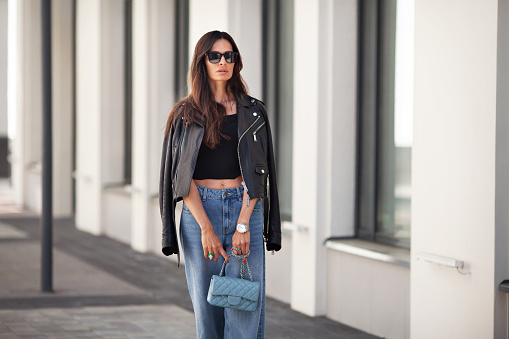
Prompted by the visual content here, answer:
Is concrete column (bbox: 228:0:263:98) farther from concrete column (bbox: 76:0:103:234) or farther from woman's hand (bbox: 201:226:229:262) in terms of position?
concrete column (bbox: 76:0:103:234)

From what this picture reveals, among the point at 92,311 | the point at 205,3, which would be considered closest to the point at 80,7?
the point at 205,3

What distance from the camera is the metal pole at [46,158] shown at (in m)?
8.05

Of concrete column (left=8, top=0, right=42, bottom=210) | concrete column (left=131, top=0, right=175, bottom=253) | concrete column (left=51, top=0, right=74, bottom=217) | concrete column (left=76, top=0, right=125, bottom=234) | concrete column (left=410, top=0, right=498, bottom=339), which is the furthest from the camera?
concrete column (left=8, top=0, right=42, bottom=210)

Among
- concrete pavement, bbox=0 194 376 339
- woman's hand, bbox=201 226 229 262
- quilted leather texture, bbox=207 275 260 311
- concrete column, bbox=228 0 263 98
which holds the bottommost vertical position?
concrete pavement, bbox=0 194 376 339

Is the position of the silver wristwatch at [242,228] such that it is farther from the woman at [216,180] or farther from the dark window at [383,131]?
the dark window at [383,131]

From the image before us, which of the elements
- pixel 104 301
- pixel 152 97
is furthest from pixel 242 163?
pixel 152 97

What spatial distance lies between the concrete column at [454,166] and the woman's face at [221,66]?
161 centimetres

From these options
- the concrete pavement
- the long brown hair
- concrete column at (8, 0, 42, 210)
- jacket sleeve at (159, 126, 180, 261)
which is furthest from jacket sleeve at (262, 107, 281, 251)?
concrete column at (8, 0, 42, 210)

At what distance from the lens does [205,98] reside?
→ 4.36 meters

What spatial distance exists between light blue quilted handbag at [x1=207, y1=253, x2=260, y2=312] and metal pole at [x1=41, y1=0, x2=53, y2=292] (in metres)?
4.17

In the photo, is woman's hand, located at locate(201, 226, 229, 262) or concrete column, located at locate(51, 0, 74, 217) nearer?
woman's hand, located at locate(201, 226, 229, 262)

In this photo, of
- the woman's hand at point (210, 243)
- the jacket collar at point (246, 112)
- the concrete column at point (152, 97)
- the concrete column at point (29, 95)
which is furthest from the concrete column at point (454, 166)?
the concrete column at point (29, 95)

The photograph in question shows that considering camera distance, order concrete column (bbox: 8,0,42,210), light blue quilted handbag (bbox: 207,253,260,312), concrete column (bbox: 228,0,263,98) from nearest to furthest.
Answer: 1. light blue quilted handbag (bbox: 207,253,260,312)
2. concrete column (bbox: 228,0,263,98)
3. concrete column (bbox: 8,0,42,210)

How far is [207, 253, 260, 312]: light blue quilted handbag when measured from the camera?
4.20 metres
